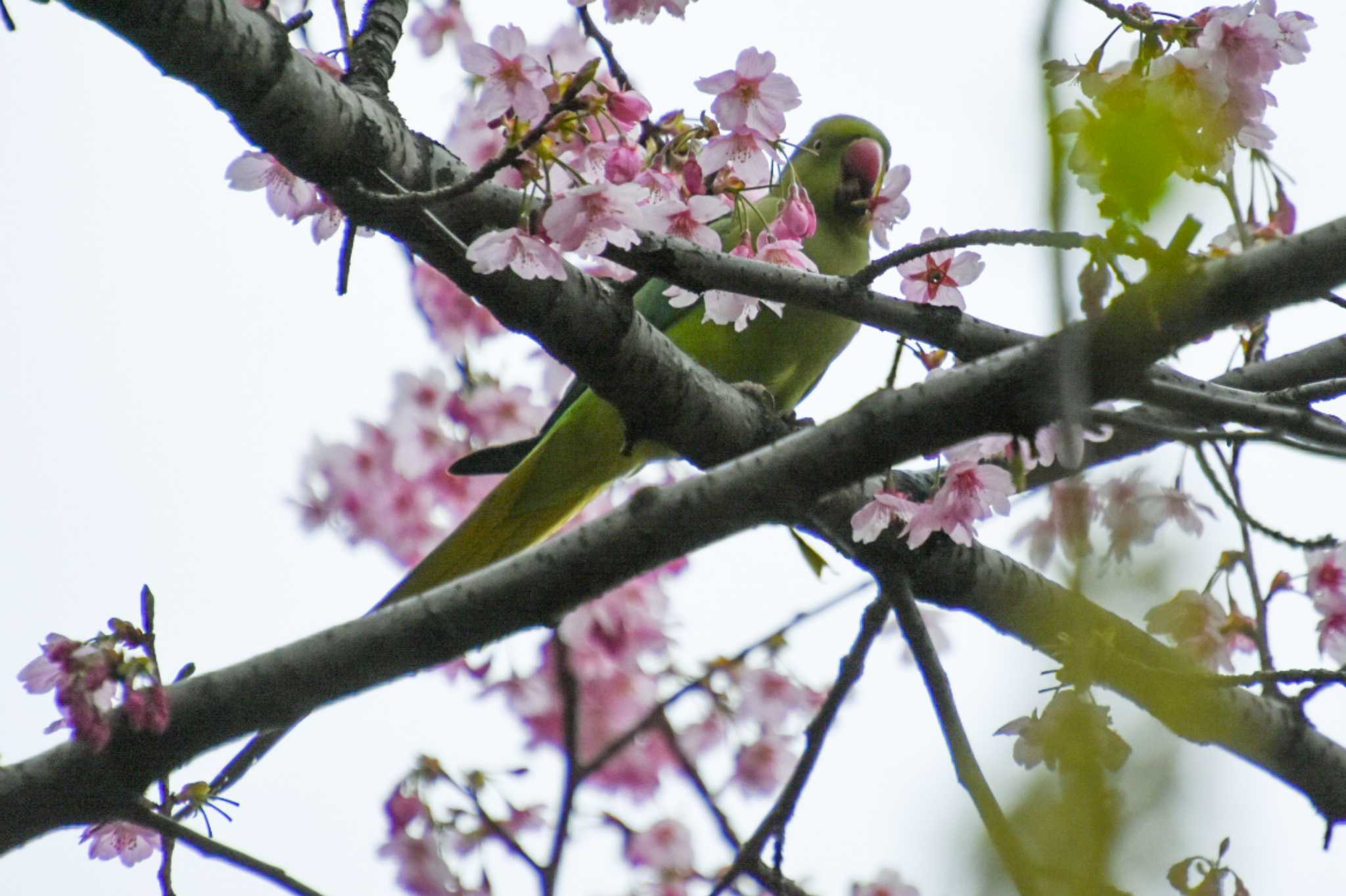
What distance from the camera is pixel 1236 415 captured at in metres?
1.35

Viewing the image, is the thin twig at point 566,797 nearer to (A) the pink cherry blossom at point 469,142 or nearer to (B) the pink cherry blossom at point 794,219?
(B) the pink cherry blossom at point 794,219

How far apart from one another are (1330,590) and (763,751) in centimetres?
163

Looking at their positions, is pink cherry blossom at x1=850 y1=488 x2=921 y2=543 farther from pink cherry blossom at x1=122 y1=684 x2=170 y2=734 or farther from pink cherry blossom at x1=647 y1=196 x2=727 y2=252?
pink cherry blossom at x1=122 y1=684 x2=170 y2=734

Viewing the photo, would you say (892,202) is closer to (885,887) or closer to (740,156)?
(740,156)

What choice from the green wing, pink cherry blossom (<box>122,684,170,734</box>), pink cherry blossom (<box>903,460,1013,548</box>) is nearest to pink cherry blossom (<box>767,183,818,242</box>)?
pink cherry blossom (<box>903,460,1013,548</box>)

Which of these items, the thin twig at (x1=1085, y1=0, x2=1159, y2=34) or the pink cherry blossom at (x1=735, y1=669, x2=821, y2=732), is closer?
the thin twig at (x1=1085, y1=0, x2=1159, y2=34)

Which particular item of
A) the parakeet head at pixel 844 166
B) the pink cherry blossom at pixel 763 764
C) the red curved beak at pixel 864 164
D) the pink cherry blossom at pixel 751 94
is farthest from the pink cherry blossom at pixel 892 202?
the pink cherry blossom at pixel 763 764

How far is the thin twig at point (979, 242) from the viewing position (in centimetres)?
64

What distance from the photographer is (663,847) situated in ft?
11.8

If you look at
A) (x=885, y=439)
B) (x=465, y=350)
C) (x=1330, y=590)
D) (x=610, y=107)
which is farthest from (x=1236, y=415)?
(x=465, y=350)

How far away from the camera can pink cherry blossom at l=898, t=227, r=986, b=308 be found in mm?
2125

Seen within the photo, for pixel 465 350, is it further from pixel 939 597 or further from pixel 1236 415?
pixel 1236 415

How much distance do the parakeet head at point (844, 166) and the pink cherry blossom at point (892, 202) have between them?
114 cm

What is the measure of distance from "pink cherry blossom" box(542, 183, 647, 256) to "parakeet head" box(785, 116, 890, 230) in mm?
1813
